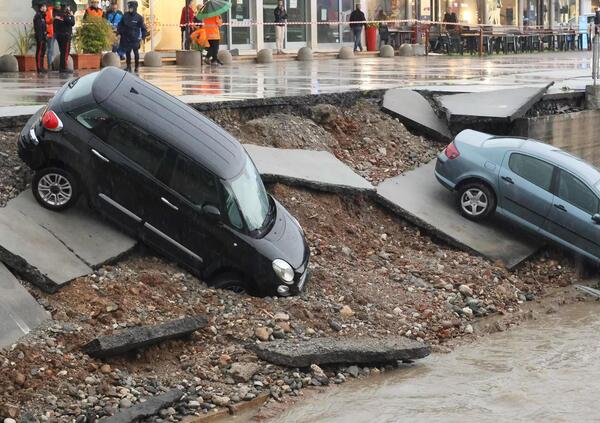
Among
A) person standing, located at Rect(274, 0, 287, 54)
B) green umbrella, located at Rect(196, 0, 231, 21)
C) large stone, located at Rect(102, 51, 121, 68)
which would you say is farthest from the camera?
person standing, located at Rect(274, 0, 287, 54)

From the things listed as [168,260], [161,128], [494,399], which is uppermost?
[161,128]

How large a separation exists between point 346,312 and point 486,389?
205 centimetres

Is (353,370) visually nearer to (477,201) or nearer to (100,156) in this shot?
(100,156)

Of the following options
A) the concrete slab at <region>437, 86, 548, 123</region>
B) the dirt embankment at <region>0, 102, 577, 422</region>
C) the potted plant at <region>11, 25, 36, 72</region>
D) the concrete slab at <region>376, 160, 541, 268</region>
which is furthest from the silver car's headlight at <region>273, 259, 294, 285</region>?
the potted plant at <region>11, 25, 36, 72</region>

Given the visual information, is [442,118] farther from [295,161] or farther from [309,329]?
[309,329]

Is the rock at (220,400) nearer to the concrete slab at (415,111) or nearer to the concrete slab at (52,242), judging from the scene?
the concrete slab at (52,242)

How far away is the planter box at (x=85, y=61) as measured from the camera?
2794 cm

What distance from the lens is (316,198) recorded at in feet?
52.9

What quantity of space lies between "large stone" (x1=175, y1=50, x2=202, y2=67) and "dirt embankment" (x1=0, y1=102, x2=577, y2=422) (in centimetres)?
1419

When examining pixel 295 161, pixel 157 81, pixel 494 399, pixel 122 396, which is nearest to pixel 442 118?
pixel 295 161

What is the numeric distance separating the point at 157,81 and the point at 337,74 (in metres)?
5.43

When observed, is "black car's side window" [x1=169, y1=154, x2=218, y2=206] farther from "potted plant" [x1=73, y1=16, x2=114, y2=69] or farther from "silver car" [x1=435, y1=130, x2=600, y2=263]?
"potted plant" [x1=73, y1=16, x2=114, y2=69]

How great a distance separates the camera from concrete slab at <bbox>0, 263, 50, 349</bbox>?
10.4 metres

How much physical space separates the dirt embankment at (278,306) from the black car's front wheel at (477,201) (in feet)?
3.53
